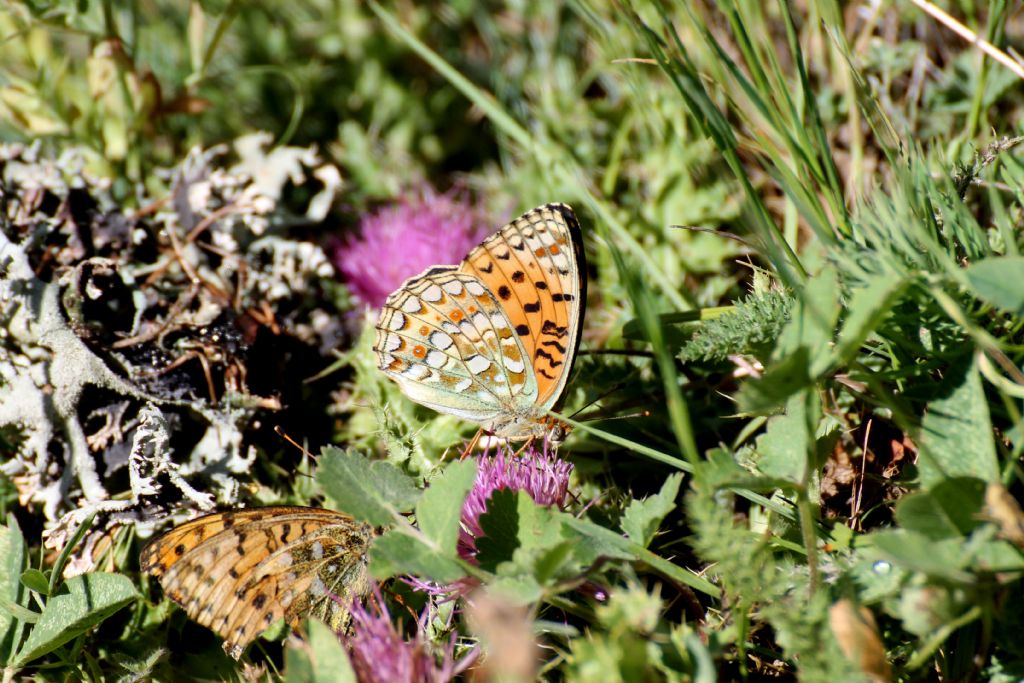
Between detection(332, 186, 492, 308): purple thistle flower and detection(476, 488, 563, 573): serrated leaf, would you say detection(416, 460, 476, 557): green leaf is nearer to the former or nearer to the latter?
detection(476, 488, 563, 573): serrated leaf

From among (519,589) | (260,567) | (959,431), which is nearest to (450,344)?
(260,567)

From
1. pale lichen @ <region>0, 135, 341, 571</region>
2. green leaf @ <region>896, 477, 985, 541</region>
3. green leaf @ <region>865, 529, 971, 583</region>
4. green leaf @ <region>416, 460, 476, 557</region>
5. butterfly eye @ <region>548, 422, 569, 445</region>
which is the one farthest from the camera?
pale lichen @ <region>0, 135, 341, 571</region>

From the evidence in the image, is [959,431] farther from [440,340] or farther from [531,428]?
[440,340]

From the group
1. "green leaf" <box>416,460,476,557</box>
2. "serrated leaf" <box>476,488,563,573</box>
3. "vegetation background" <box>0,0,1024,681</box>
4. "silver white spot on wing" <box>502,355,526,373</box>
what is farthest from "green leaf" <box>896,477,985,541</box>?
"silver white spot on wing" <box>502,355,526,373</box>

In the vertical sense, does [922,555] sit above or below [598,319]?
above

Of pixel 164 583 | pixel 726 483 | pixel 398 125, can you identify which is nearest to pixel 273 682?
pixel 164 583

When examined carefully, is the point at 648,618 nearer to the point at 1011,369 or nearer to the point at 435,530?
the point at 435,530
